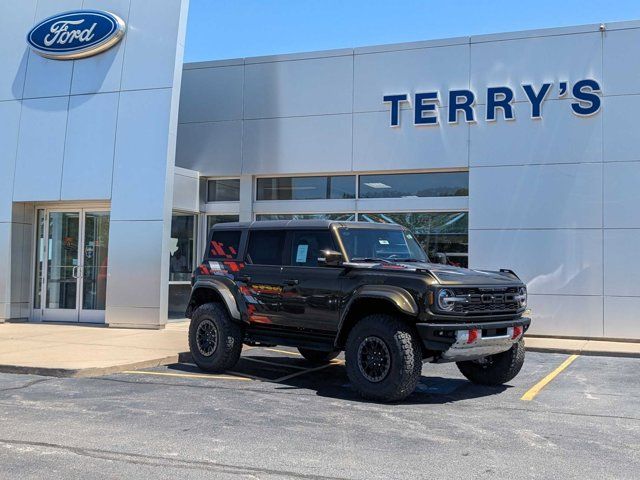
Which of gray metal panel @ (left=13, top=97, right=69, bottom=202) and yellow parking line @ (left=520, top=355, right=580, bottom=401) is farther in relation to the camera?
gray metal panel @ (left=13, top=97, right=69, bottom=202)

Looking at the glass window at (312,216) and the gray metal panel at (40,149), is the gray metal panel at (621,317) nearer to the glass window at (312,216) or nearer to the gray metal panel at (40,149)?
the glass window at (312,216)

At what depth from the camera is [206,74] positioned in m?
17.1

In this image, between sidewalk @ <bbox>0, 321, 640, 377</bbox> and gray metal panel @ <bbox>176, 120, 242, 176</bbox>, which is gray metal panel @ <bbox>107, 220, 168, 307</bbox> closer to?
sidewalk @ <bbox>0, 321, 640, 377</bbox>

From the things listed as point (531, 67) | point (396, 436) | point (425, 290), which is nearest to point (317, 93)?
point (531, 67)

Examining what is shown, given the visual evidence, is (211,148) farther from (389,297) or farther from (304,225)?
(389,297)

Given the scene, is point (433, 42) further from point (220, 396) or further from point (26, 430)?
point (26, 430)

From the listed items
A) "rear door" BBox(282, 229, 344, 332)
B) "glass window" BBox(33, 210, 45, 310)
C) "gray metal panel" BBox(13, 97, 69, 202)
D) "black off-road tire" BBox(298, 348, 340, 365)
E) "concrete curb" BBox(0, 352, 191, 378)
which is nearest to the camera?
"rear door" BBox(282, 229, 344, 332)

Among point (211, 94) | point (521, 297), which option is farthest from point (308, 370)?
point (211, 94)

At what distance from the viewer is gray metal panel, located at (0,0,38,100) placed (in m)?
15.8

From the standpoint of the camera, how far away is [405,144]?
15180mm

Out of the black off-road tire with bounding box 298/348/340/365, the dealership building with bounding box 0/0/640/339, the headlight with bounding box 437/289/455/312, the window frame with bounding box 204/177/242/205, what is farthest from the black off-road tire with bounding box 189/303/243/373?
the window frame with bounding box 204/177/242/205

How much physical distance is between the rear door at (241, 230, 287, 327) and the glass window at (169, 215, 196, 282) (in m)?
6.95

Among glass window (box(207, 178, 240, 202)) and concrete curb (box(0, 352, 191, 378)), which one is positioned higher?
glass window (box(207, 178, 240, 202))

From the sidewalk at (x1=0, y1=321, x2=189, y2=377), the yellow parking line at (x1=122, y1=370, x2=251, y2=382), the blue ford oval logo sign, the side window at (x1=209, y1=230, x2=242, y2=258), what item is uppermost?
the blue ford oval logo sign
